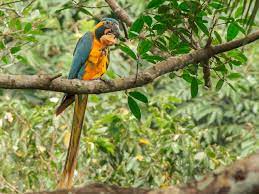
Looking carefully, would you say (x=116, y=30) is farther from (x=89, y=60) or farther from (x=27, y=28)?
(x=27, y=28)

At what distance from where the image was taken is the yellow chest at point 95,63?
410 centimetres

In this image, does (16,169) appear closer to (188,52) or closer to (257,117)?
(188,52)

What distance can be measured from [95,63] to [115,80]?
141 cm

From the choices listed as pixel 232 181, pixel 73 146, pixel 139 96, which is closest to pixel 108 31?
pixel 73 146

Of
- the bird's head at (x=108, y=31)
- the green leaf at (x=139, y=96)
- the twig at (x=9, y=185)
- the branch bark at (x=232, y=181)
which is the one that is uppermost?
the branch bark at (x=232, y=181)

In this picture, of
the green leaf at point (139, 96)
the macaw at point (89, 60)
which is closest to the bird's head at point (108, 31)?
the macaw at point (89, 60)

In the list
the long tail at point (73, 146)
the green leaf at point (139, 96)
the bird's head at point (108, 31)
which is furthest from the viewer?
the bird's head at point (108, 31)

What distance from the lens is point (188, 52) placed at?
296 cm

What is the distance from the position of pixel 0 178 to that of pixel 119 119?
34.6 inches

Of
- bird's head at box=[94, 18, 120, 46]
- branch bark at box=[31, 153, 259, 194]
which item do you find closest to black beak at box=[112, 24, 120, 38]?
bird's head at box=[94, 18, 120, 46]

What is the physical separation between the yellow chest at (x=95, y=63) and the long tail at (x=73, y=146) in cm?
15

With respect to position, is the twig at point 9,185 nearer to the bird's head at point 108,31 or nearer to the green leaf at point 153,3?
the bird's head at point 108,31

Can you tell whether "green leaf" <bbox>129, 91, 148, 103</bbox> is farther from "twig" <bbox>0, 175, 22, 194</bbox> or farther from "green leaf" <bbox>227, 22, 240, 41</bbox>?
"twig" <bbox>0, 175, 22, 194</bbox>

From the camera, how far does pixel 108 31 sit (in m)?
3.95
